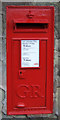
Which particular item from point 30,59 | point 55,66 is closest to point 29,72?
point 30,59

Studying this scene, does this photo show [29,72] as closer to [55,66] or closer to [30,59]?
[30,59]

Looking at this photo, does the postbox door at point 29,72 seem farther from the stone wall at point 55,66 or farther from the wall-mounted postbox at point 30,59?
the stone wall at point 55,66

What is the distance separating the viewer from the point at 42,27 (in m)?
2.27

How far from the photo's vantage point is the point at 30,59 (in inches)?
91.8

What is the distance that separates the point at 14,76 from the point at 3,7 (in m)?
0.98

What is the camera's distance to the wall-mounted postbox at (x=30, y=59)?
2.27 metres

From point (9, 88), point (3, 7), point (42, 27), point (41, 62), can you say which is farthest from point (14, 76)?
point (3, 7)

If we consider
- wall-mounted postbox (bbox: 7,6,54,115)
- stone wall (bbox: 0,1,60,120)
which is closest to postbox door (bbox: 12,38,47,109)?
wall-mounted postbox (bbox: 7,6,54,115)

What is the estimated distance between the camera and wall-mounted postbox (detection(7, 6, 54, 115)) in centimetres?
227

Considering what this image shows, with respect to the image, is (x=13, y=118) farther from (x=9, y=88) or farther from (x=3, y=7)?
(x=3, y=7)

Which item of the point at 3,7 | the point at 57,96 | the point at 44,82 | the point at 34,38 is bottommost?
the point at 57,96

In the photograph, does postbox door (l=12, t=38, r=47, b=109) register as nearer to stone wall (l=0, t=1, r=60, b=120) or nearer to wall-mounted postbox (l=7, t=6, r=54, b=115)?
wall-mounted postbox (l=7, t=6, r=54, b=115)

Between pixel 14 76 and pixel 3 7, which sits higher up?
pixel 3 7

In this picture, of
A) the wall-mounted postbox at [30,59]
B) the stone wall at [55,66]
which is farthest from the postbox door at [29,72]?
the stone wall at [55,66]
